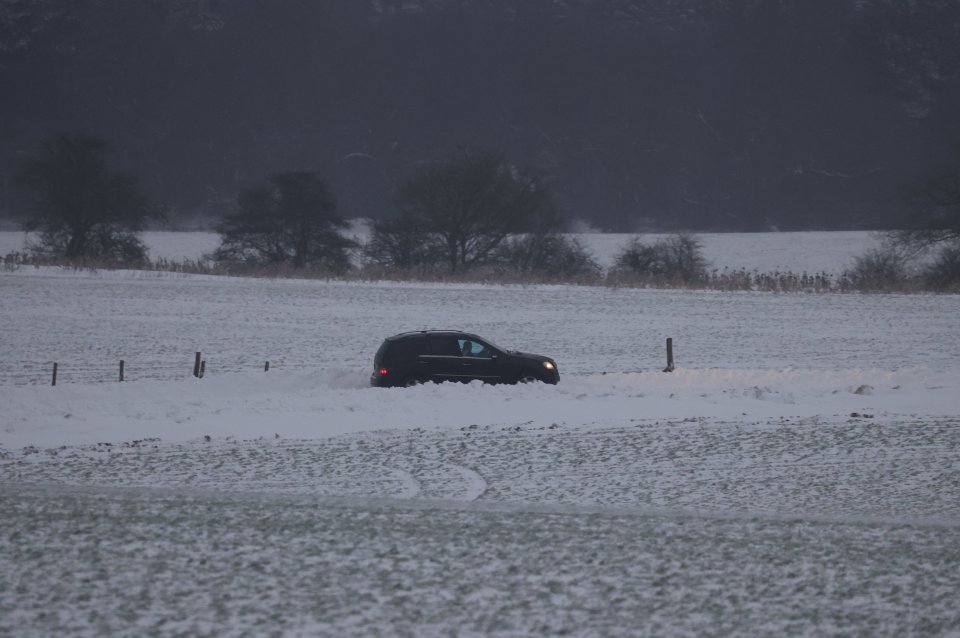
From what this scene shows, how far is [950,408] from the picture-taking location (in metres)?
19.2

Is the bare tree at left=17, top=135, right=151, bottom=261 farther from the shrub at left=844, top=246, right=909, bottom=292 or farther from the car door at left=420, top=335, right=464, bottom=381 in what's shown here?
the car door at left=420, top=335, right=464, bottom=381

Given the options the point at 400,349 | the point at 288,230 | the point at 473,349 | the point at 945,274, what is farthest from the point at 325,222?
the point at 400,349

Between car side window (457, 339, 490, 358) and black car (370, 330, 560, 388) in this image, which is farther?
car side window (457, 339, 490, 358)

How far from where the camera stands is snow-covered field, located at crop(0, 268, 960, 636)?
8117mm

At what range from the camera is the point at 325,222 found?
7369 centimetres

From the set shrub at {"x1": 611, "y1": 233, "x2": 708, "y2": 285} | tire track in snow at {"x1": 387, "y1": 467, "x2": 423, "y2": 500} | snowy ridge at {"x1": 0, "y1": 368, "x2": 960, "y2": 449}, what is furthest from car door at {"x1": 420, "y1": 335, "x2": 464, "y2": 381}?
shrub at {"x1": 611, "y1": 233, "x2": 708, "y2": 285}

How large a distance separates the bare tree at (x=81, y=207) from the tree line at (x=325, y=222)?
2.4 inches

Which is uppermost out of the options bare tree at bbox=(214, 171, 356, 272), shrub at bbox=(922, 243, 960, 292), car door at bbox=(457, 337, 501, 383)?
bare tree at bbox=(214, 171, 356, 272)

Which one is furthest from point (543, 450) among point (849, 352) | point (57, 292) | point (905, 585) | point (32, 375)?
point (57, 292)

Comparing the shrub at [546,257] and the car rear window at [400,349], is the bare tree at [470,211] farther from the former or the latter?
the car rear window at [400,349]

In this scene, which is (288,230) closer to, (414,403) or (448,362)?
(448,362)

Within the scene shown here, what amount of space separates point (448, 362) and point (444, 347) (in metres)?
0.33

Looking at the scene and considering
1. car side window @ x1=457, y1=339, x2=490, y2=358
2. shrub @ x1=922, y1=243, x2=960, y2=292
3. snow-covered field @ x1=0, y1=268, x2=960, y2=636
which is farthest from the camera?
shrub @ x1=922, y1=243, x2=960, y2=292

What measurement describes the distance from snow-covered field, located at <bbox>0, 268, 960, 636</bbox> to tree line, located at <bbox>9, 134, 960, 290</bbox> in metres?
43.1
